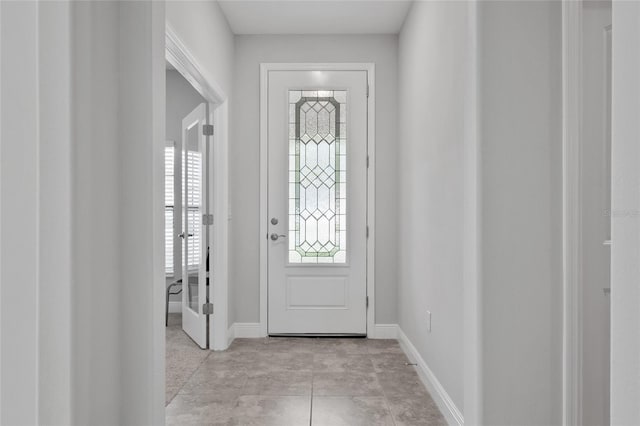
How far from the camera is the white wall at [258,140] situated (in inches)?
152

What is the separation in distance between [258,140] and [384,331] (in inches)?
77.6

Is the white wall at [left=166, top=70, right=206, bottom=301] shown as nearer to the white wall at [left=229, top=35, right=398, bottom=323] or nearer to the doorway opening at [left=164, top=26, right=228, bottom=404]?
the doorway opening at [left=164, top=26, right=228, bottom=404]

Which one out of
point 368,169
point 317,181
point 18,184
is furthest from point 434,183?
point 18,184

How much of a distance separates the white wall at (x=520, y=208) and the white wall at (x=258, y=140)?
7.63 feet

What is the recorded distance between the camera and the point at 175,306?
189 inches

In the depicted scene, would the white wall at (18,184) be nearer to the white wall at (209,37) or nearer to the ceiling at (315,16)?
the white wall at (209,37)

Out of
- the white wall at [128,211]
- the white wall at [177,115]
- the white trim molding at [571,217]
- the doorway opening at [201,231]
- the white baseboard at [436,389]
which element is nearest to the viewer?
the white wall at [128,211]

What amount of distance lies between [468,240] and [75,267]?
1.27 meters

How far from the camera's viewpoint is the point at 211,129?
3.47 metres

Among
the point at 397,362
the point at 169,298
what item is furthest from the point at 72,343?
the point at 169,298

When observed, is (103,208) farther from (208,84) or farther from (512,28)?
(208,84)

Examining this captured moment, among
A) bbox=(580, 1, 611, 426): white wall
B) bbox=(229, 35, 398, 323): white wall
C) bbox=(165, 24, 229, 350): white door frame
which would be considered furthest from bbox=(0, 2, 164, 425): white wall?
bbox=(229, 35, 398, 323): white wall

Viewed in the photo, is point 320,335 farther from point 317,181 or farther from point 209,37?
point 209,37

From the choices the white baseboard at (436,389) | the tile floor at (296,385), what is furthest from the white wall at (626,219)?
the tile floor at (296,385)
